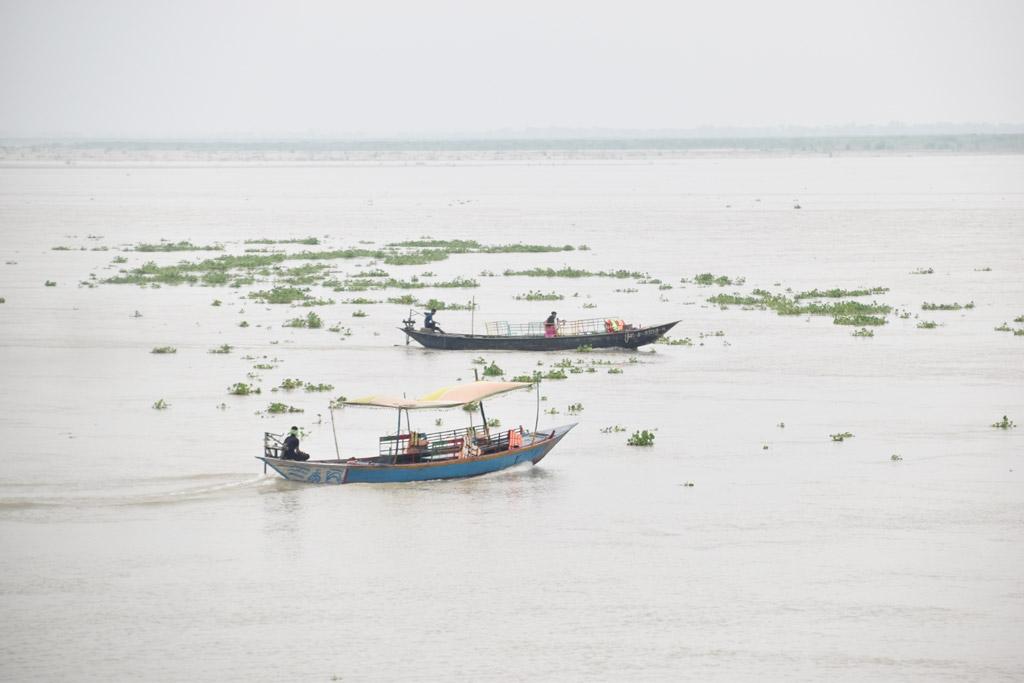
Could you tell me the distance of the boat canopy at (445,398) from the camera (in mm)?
31422

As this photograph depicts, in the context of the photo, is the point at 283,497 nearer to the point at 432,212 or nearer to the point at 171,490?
the point at 171,490

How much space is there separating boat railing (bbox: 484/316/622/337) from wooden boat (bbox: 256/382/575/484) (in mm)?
15528

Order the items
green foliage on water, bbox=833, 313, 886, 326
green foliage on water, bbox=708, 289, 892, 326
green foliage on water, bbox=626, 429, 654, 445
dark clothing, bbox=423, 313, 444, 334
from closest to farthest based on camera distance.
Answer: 1. green foliage on water, bbox=626, 429, 654, 445
2. dark clothing, bbox=423, 313, 444, 334
3. green foliage on water, bbox=833, 313, 886, 326
4. green foliage on water, bbox=708, 289, 892, 326

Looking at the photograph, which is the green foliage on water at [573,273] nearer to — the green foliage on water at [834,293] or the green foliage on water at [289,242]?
the green foliage on water at [834,293]

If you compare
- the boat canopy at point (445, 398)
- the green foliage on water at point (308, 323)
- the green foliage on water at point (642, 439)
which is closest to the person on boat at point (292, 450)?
the boat canopy at point (445, 398)

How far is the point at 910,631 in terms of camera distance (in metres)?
22.4

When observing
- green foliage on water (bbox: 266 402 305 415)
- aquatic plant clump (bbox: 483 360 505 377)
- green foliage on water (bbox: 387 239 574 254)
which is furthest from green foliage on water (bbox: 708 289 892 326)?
green foliage on water (bbox: 387 239 574 254)

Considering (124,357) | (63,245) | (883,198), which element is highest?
→ (883,198)

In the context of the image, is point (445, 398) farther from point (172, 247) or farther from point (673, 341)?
point (172, 247)

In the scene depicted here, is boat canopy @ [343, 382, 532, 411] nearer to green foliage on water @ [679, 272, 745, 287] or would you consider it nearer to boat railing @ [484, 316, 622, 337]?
boat railing @ [484, 316, 622, 337]

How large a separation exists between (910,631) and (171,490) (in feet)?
51.4

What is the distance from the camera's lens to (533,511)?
29.2 m

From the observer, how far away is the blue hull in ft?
100

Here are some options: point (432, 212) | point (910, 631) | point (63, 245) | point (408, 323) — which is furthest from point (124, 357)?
point (432, 212)
